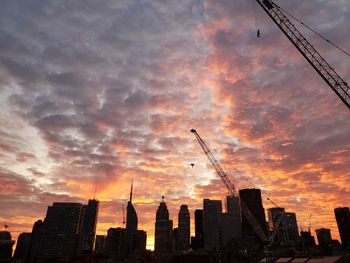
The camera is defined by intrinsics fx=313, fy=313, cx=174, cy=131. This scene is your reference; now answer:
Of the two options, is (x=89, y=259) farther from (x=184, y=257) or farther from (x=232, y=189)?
(x=232, y=189)

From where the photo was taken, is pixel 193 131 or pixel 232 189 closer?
pixel 193 131

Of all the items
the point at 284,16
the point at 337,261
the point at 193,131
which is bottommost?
the point at 337,261

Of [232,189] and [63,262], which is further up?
[232,189]

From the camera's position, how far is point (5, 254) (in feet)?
592

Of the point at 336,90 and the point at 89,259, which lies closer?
the point at 336,90

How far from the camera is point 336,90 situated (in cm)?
10956

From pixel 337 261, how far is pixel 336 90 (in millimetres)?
59000

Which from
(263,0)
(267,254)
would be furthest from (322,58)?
(267,254)

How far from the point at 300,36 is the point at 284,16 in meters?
9.40

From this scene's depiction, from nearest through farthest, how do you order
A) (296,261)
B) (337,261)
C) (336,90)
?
(337,261) → (296,261) → (336,90)

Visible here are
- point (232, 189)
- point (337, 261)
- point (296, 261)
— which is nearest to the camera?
point (337, 261)

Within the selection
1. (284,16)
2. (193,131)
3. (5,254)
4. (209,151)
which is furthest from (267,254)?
(5,254)

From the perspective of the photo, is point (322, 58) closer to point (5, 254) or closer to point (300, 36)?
point (300, 36)

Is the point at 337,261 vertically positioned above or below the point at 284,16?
below
